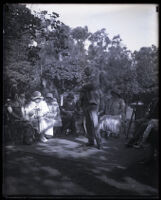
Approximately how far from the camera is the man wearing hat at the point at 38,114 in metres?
7.63

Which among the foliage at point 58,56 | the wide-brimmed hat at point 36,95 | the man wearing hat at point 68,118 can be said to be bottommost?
the man wearing hat at point 68,118

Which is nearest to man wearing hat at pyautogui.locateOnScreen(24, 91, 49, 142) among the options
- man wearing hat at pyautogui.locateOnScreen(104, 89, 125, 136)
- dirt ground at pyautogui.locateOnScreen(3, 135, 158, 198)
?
dirt ground at pyautogui.locateOnScreen(3, 135, 158, 198)

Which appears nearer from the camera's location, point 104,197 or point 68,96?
point 104,197

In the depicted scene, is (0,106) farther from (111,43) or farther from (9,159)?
(111,43)

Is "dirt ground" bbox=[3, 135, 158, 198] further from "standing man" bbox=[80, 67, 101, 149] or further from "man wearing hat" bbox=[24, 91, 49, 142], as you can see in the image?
"man wearing hat" bbox=[24, 91, 49, 142]

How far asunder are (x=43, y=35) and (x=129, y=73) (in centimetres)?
226

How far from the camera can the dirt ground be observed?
458 cm

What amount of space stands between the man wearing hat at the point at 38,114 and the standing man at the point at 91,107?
1.21m

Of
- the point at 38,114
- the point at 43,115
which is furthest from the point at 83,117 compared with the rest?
the point at 38,114

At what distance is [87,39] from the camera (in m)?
6.36

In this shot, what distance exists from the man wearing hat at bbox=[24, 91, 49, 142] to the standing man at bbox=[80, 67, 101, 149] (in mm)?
1211

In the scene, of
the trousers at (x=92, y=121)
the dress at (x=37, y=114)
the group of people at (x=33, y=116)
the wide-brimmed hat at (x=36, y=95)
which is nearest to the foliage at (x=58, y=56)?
the wide-brimmed hat at (x=36, y=95)

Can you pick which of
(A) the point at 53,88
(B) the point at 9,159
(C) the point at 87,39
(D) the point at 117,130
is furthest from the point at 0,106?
(D) the point at 117,130

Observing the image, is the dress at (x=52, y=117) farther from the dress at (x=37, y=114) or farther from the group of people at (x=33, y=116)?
the dress at (x=37, y=114)
